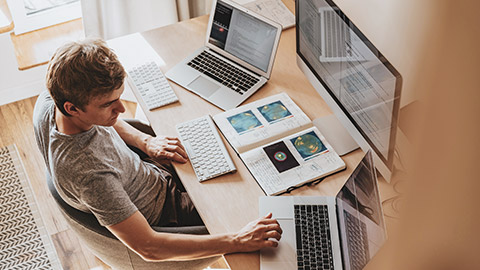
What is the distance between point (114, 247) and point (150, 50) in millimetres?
851

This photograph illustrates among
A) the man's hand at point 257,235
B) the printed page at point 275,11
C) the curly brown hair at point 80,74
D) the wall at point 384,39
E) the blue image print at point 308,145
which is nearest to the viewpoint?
the wall at point 384,39

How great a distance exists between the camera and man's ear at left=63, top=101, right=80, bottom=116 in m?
1.26

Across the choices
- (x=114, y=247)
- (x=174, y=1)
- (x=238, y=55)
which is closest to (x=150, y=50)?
(x=238, y=55)

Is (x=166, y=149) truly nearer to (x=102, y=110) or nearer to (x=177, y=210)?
(x=177, y=210)

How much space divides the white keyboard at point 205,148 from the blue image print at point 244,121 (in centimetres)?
7

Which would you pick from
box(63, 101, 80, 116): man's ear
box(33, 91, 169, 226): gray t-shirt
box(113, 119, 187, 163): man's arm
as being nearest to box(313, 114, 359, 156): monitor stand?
box(113, 119, 187, 163): man's arm

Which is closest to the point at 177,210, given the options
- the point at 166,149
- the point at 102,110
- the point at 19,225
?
the point at 166,149

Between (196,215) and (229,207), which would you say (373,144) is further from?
(196,215)

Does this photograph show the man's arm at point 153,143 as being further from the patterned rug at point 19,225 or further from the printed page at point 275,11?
the patterned rug at point 19,225

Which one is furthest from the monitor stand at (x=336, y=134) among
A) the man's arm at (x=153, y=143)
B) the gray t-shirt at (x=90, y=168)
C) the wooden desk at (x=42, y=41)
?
the wooden desk at (x=42, y=41)

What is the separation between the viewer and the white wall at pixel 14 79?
8.82 feet

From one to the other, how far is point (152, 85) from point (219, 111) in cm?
28

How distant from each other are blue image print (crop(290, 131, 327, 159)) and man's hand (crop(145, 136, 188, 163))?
0.37 meters

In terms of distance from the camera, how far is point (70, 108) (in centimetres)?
128
